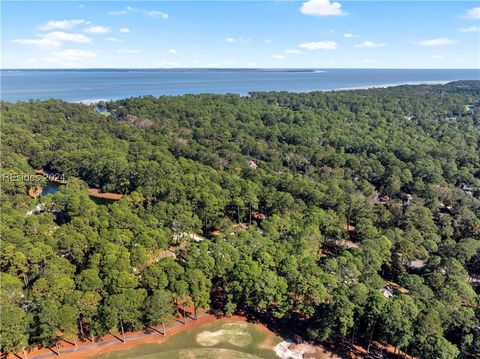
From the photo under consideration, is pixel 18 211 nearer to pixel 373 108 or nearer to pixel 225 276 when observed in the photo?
pixel 225 276

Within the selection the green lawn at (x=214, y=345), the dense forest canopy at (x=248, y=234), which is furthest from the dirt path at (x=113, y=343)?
the dense forest canopy at (x=248, y=234)

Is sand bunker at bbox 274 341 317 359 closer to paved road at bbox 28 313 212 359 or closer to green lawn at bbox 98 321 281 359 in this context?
green lawn at bbox 98 321 281 359

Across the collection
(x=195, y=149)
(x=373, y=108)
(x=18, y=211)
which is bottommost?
(x=18, y=211)

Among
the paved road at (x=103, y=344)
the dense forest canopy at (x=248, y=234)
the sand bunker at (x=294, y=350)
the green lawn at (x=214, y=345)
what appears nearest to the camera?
the paved road at (x=103, y=344)

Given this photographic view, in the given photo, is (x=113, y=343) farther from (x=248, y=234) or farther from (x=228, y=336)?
(x=248, y=234)

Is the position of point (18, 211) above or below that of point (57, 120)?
below

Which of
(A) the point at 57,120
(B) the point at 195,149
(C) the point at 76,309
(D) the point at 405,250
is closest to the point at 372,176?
(D) the point at 405,250

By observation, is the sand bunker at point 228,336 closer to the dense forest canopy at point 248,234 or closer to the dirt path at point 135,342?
the dirt path at point 135,342

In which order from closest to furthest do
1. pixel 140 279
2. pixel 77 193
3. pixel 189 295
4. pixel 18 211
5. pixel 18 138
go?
pixel 189 295 → pixel 140 279 → pixel 18 211 → pixel 77 193 → pixel 18 138
